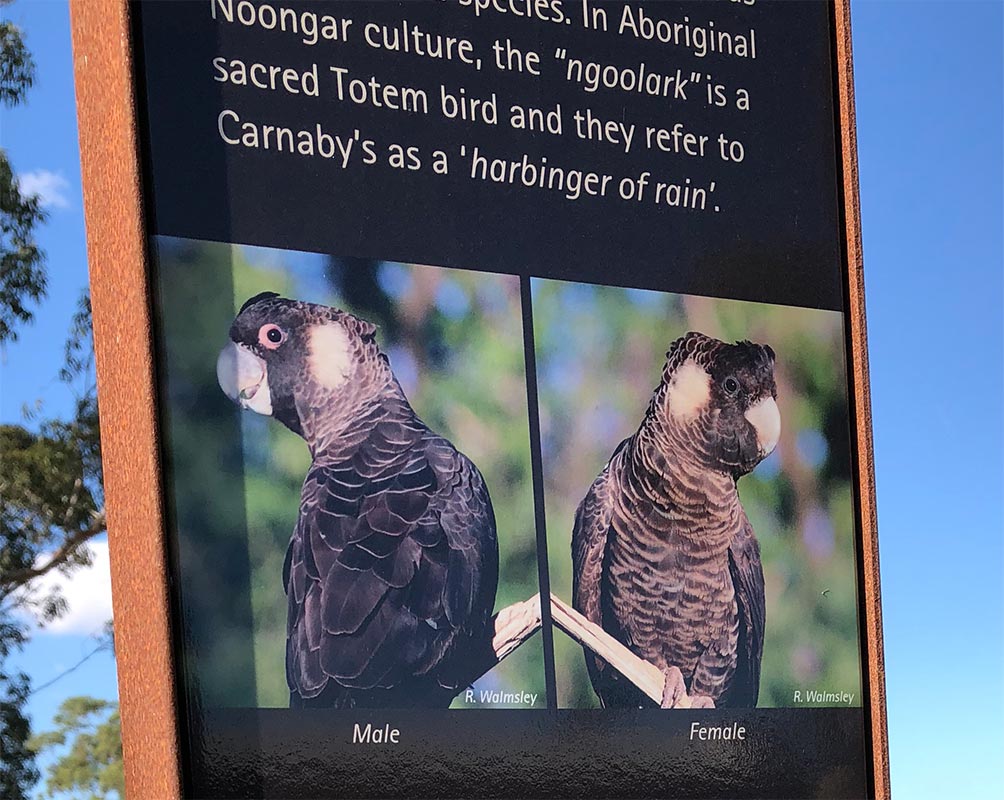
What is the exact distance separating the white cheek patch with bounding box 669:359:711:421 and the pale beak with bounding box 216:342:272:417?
64 cm

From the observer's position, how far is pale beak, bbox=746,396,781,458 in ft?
6.28

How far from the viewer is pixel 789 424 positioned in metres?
1.94

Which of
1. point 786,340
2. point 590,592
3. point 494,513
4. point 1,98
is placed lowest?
point 590,592

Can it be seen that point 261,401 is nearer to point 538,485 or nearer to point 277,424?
point 277,424

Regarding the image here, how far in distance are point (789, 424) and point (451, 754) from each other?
77 cm

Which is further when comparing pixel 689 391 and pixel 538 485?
pixel 689 391

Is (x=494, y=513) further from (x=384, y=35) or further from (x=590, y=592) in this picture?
(x=384, y=35)

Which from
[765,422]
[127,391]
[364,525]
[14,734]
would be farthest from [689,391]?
[14,734]

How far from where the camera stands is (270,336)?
5.00 ft

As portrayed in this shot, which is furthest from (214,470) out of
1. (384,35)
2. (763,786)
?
(763,786)

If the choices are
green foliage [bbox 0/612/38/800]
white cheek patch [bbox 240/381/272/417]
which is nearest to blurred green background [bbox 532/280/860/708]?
white cheek patch [bbox 240/381/272/417]

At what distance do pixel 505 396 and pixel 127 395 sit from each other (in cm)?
52

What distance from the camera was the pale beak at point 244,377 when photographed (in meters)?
1.47

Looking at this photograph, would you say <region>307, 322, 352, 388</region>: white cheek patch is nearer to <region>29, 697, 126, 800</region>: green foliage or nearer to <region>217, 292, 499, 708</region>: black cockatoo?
<region>217, 292, 499, 708</region>: black cockatoo
